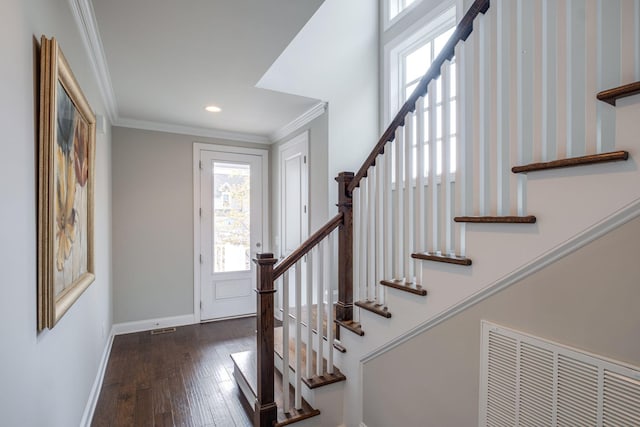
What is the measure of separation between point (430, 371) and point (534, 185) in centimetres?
100

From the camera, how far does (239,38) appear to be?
2115 millimetres

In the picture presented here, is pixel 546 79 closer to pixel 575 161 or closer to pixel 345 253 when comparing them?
pixel 575 161

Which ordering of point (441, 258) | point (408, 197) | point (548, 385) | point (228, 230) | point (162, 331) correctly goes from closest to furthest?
1. point (548, 385)
2. point (441, 258)
3. point (408, 197)
4. point (162, 331)
5. point (228, 230)

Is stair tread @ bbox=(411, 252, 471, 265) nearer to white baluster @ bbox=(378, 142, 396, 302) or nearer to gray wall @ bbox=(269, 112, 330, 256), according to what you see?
white baluster @ bbox=(378, 142, 396, 302)

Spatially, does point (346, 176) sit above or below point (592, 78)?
below

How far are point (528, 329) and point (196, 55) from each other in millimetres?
2587

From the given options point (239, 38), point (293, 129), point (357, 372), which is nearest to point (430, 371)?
point (357, 372)

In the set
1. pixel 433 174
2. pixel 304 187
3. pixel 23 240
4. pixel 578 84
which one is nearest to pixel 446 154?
pixel 433 174

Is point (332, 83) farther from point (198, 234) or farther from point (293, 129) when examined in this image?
point (198, 234)

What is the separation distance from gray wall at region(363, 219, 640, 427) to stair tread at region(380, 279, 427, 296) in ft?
0.60

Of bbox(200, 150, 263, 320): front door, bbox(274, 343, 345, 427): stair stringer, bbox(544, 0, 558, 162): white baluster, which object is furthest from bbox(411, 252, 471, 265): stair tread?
bbox(200, 150, 263, 320): front door

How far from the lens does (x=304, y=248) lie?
6.85 feet

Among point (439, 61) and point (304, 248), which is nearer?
point (439, 61)

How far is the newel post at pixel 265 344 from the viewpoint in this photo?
1.91m
